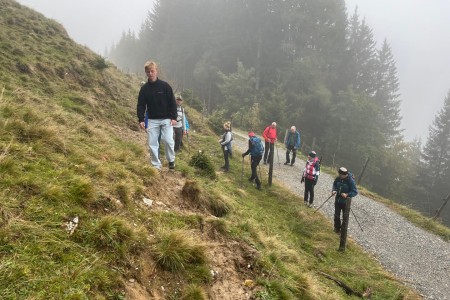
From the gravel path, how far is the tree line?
69.4 ft

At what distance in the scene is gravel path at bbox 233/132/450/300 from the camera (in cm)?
899

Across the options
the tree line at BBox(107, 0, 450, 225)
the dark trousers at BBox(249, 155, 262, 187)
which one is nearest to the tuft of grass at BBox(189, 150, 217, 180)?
the dark trousers at BBox(249, 155, 262, 187)

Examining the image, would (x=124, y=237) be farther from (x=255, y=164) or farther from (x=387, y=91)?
(x=387, y=91)

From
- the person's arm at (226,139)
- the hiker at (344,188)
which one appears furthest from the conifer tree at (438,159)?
the hiker at (344,188)

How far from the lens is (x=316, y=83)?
41656 mm

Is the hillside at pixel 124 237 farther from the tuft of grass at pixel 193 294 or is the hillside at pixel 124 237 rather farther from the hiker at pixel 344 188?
the hiker at pixel 344 188

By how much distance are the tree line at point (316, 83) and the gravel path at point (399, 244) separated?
21.2 meters

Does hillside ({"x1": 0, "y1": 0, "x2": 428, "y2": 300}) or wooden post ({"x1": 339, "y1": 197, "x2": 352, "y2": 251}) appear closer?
hillside ({"x1": 0, "y1": 0, "x2": 428, "y2": 300})

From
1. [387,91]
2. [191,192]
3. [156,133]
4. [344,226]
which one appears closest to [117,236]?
[191,192]

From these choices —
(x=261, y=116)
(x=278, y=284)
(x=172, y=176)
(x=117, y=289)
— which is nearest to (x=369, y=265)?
(x=278, y=284)

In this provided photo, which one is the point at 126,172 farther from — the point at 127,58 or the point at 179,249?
the point at 127,58

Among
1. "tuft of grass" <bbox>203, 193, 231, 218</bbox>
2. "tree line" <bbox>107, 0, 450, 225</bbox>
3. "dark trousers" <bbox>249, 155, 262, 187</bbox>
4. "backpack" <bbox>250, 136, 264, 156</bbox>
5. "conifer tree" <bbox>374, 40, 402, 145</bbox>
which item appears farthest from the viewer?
"conifer tree" <bbox>374, 40, 402, 145</bbox>

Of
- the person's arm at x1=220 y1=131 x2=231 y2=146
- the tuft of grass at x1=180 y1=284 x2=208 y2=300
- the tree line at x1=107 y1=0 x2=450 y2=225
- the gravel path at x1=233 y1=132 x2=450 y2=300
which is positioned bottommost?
the gravel path at x1=233 y1=132 x2=450 y2=300

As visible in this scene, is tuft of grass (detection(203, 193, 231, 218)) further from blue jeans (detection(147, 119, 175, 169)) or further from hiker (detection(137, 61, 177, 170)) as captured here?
hiker (detection(137, 61, 177, 170))
